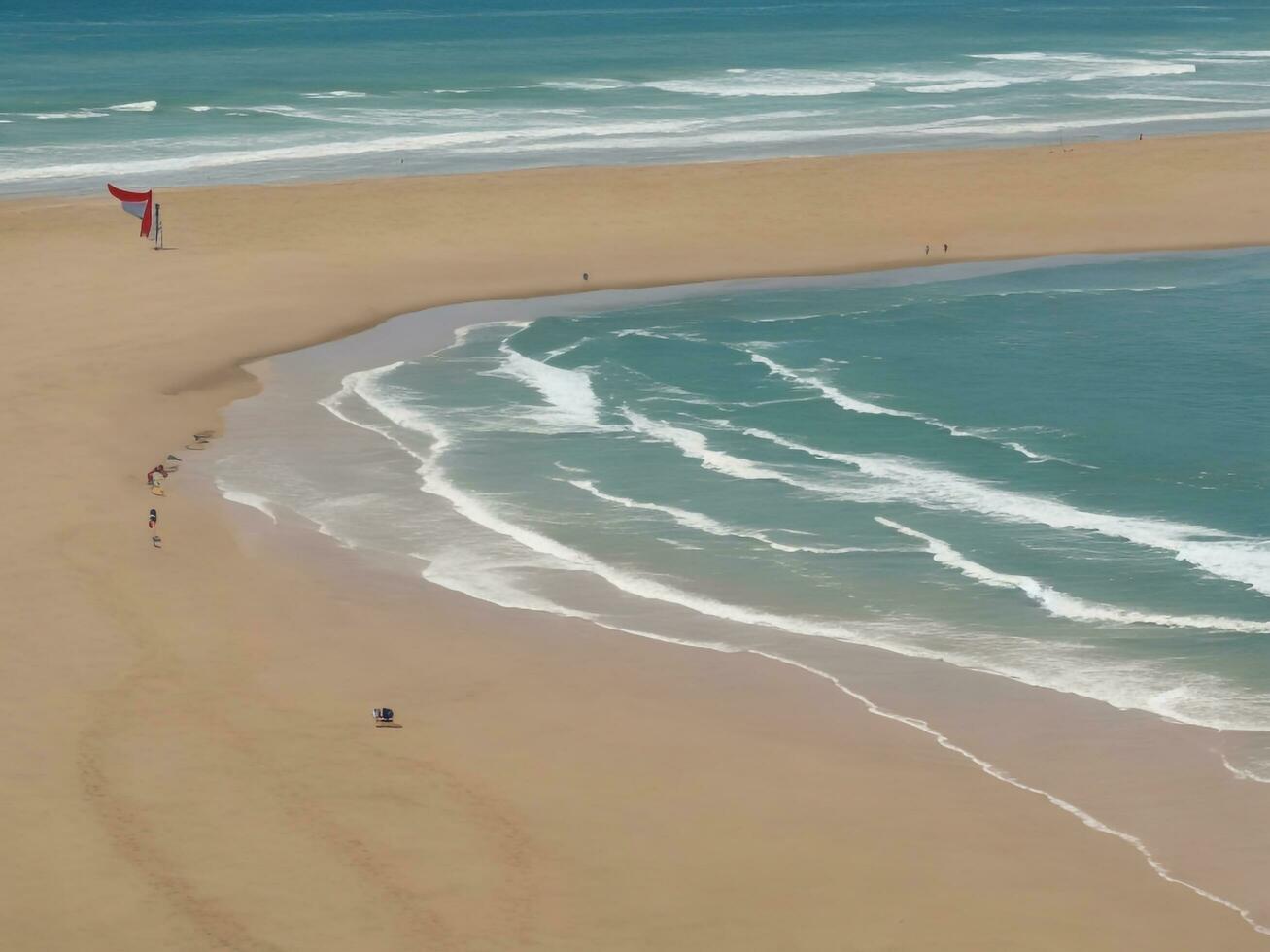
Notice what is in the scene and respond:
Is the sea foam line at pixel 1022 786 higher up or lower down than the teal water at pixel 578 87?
lower down

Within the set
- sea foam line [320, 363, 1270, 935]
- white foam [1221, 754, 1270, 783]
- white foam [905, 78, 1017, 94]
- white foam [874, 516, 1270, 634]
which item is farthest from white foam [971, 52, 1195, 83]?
white foam [1221, 754, 1270, 783]

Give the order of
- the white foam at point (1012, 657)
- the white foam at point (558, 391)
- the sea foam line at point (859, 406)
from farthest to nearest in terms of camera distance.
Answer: the white foam at point (558, 391)
the sea foam line at point (859, 406)
the white foam at point (1012, 657)

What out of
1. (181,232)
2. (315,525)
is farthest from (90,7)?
(315,525)

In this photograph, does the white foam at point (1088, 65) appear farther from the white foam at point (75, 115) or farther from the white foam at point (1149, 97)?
the white foam at point (75, 115)

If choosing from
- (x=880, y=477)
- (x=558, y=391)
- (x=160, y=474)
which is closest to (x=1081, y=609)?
(x=880, y=477)

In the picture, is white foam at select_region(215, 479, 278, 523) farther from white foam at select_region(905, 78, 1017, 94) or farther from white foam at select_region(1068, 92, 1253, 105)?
white foam at select_region(905, 78, 1017, 94)

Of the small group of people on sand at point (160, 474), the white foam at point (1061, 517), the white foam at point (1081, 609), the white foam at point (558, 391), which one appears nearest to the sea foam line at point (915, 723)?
the white foam at point (558, 391)
